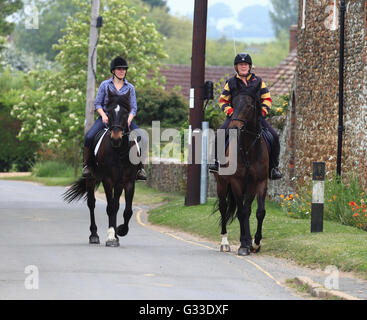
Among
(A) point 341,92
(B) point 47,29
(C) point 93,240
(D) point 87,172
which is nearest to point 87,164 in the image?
(D) point 87,172

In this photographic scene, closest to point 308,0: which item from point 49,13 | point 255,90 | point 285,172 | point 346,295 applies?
point 285,172

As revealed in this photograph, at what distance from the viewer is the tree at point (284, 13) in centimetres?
14050

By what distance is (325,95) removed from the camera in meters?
20.9

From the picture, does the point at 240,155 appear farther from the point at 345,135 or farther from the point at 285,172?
the point at 285,172

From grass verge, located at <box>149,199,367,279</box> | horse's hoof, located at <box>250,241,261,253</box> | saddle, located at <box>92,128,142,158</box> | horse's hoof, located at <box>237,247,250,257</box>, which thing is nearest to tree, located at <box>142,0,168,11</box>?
grass verge, located at <box>149,199,367,279</box>

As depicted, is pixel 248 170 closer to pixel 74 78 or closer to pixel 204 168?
pixel 204 168

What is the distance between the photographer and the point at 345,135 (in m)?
19.6

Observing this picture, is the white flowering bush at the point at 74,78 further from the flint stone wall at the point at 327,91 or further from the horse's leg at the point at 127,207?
the horse's leg at the point at 127,207

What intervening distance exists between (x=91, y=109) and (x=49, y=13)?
262ft

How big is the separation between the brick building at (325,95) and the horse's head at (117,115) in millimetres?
5264

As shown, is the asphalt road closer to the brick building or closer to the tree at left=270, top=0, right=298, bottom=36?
the brick building

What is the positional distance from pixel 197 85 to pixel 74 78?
2319cm

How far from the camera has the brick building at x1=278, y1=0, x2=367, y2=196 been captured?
1877 cm

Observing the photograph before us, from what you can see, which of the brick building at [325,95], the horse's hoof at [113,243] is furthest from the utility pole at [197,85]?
the horse's hoof at [113,243]
